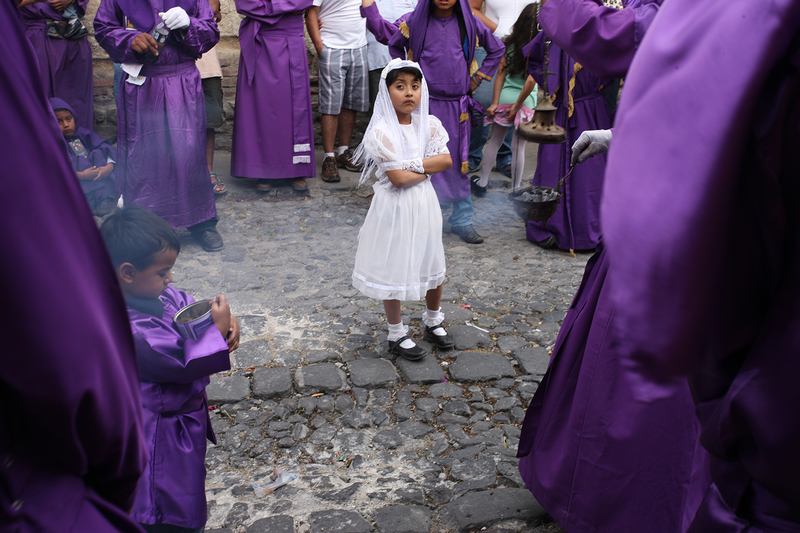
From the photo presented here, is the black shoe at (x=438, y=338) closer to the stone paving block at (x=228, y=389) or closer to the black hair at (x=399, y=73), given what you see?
the stone paving block at (x=228, y=389)

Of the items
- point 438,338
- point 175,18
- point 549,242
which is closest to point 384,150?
point 438,338

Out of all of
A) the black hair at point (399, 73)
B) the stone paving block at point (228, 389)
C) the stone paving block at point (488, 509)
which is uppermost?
the black hair at point (399, 73)

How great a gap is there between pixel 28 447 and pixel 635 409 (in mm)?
1604

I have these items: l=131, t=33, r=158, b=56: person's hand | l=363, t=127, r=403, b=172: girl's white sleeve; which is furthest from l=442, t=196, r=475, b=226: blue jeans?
l=131, t=33, r=158, b=56: person's hand

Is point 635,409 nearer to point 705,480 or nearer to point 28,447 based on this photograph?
point 705,480

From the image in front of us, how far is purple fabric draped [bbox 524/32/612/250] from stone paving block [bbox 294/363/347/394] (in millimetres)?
2368

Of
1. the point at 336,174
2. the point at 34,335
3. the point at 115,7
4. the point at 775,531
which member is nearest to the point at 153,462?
the point at 34,335

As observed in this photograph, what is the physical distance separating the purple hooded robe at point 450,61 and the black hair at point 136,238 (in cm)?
387

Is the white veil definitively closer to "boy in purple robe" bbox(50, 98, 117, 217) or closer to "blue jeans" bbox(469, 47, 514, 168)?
"boy in purple robe" bbox(50, 98, 117, 217)

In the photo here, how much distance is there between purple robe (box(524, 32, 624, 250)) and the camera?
4.99m

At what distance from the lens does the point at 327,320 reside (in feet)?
13.5

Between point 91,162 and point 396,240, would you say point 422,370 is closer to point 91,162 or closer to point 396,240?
point 396,240

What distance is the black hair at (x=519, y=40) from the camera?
5.88m

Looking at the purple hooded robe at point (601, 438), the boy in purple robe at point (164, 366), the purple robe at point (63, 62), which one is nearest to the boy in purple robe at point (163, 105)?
the purple robe at point (63, 62)
